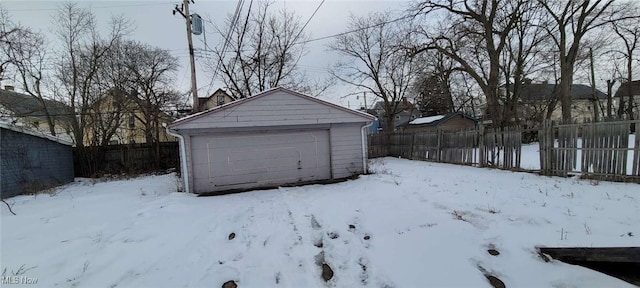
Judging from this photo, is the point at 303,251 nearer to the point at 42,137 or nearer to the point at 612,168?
the point at 612,168

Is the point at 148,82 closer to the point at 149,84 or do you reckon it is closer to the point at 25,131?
the point at 149,84

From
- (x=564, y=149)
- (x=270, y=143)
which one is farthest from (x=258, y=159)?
(x=564, y=149)

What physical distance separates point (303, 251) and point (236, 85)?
16521 millimetres

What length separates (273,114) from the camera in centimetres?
877

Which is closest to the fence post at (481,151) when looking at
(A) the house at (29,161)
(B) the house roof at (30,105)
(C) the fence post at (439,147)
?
(C) the fence post at (439,147)

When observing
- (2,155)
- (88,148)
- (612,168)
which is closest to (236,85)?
(88,148)

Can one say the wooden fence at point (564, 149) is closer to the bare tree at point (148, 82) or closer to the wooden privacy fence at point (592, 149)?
the wooden privacy fence at point (592, 149)

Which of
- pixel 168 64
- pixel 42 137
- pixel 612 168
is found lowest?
pixel 612 168

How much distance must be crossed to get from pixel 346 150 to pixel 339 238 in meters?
5.53

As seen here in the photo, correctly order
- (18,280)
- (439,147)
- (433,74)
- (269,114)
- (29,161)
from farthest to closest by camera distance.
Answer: (433,74)
(439,147)
(29,161)
(269,114)
(18,280)

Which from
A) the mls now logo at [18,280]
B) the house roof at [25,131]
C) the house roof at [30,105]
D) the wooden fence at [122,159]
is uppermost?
the house roof at [30,105]

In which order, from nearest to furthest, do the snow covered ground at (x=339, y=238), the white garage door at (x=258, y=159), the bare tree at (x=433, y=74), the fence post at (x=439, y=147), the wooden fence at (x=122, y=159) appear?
the snow covered ground at (x=339, y=238), the white garage door at (x=258, y=159), the fence post at (x=439, y=147), the wooden fence at (x=122, y=159), the bare tree at (x=433, y=74)

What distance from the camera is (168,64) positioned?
19.9 m

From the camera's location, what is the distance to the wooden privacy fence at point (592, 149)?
643cm
